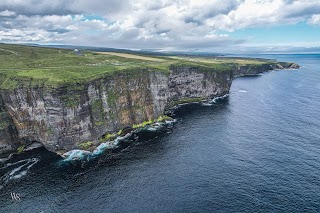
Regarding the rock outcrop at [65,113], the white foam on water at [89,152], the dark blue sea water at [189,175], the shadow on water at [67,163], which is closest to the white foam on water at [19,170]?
the shadow on water at [67,163]

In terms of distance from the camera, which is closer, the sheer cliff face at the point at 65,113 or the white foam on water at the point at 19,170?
the white foam on water at the point at 19,170

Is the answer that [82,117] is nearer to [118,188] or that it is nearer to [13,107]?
[13,107]

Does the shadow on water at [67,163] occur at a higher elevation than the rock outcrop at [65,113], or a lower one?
lower

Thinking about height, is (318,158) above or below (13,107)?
below

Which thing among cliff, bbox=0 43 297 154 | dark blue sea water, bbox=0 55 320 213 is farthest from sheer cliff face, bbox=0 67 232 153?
dark blue sea water, bbox=0 55 320 213

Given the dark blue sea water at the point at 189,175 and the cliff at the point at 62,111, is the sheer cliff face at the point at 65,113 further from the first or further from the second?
the dark blue sea water at the point at 189,175

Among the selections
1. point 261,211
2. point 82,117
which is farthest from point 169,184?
point 82,117

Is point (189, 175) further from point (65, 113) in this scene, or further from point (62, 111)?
point (62, 111)

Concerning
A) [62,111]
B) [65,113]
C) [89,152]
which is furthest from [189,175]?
[62,111]

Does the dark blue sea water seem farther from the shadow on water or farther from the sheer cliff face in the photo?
the sheer cliff face
